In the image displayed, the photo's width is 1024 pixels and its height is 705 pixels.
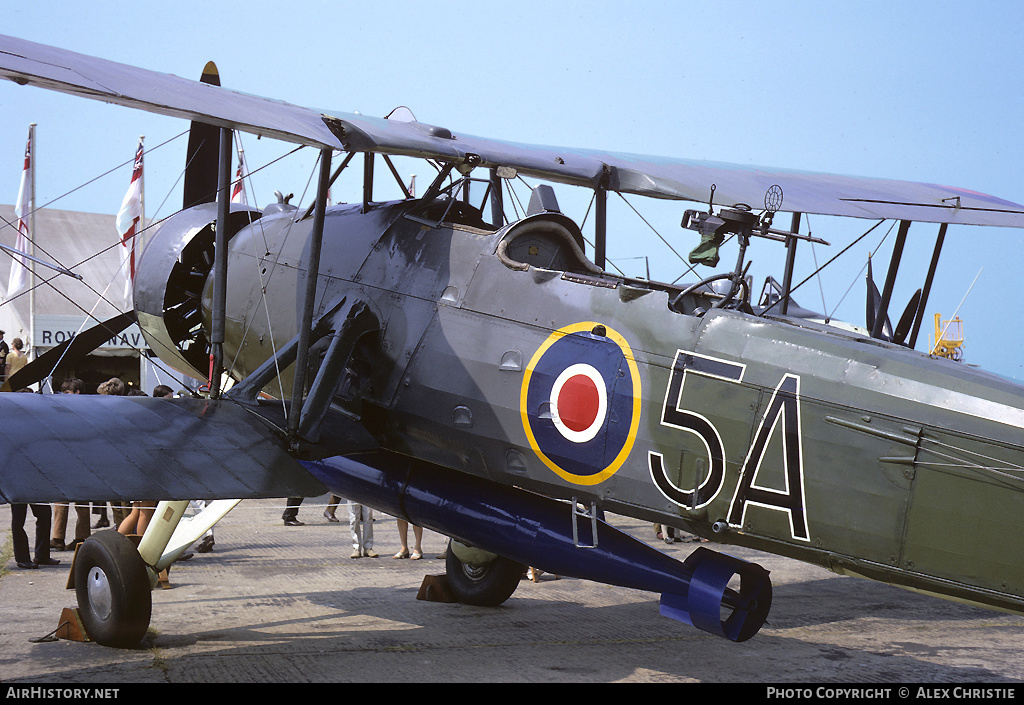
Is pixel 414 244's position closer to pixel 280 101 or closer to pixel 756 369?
pixel 280 101

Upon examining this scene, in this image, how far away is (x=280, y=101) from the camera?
7.51 m

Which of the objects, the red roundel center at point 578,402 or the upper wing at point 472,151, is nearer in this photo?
the upper wing at point 472,151

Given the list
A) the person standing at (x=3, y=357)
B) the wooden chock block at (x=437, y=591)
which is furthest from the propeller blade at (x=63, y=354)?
the person standing at (x=3, y=357)

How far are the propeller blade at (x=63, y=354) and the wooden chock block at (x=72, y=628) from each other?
7.37 ft

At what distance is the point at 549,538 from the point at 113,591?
138 inches

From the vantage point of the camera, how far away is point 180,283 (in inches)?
363

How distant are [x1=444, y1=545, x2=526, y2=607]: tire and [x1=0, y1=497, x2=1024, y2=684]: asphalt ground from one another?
7.4 inches

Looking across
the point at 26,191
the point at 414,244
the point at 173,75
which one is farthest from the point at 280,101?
the point at 26,191

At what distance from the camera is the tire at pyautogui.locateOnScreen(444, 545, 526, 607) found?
369 inches

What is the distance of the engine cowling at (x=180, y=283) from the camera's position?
9.17 m

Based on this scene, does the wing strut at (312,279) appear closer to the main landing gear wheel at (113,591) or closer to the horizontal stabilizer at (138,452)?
the horizontal stabilizer at (138,452)

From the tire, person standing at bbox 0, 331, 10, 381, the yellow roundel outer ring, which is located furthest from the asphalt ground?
person standing at bbox 0, 331, 10, 381

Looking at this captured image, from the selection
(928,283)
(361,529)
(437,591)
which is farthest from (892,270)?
(361,529)

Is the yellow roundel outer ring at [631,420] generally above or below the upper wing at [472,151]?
below
